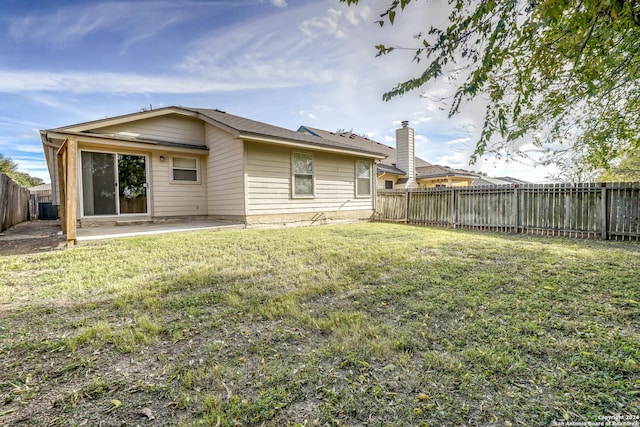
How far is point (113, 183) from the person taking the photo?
8.29 m

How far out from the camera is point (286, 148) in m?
9.15

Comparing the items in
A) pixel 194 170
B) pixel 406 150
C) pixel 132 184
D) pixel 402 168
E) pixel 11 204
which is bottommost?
pixel 11 204

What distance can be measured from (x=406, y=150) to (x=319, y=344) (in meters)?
16.7

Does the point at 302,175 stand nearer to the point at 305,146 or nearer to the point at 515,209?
the point at 305,146

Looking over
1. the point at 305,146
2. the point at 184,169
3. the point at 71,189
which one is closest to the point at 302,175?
the point at 305,146

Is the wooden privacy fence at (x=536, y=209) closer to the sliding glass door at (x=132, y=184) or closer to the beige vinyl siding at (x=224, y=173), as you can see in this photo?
the beige vinyl siding at (x=224, y=173)

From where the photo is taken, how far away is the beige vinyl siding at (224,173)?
27.1 ft

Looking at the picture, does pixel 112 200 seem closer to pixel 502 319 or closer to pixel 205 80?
pixel 205 80

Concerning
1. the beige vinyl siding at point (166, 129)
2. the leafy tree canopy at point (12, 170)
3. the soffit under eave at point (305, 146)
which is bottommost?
the soffit under eave at point (305, 146)

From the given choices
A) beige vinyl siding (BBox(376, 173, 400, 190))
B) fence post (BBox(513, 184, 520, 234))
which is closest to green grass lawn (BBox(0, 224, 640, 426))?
fence post (BBox(513, 184, 520, 234))

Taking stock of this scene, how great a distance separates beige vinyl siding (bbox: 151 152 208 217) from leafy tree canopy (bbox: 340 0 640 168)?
8449 mm

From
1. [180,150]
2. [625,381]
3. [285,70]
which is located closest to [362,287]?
[625,381]

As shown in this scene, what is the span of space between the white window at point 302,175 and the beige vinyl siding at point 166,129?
3598mm

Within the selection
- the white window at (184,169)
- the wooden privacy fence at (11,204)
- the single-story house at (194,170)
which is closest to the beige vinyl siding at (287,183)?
the single-story house at (194,170)
